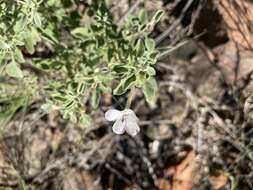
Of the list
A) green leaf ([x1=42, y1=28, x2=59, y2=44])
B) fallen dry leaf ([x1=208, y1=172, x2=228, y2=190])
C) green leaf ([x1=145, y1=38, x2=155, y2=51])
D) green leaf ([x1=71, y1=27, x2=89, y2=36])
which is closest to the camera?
green leaf ([x1=145, y1=38, x2=155, y2=51])

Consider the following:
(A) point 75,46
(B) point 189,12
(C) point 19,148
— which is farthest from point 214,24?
(C) point 19,148

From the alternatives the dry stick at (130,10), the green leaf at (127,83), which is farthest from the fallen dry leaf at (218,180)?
the green leaf at (127,83)

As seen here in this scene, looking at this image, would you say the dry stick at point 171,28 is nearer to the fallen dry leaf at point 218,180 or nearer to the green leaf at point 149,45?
the fallen dry leaf at point 218,180

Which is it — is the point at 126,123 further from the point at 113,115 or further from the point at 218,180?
the point at 218,180

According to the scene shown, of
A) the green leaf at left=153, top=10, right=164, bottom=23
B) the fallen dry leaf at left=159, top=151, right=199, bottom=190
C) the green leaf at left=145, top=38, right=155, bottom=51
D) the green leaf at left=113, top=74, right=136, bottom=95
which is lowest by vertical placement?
the fallen dry leaf at left=159, top=151, right=199, bottom=190

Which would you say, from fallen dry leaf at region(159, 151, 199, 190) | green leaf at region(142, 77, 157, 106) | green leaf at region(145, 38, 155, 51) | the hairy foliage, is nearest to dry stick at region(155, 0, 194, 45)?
the hairy foliage

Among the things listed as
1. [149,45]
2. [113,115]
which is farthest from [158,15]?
[113,115]

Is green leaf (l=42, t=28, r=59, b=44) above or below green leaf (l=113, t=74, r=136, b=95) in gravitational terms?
above

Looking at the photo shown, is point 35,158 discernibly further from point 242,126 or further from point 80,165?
point 242,126

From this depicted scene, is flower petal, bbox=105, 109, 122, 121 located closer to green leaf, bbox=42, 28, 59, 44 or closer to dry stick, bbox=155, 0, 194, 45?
green leaf, bbox=42, 28, 59, 44

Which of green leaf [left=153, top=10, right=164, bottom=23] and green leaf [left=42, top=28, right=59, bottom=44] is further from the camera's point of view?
green leaf [left=42, top=28, right=59, bottom=44]

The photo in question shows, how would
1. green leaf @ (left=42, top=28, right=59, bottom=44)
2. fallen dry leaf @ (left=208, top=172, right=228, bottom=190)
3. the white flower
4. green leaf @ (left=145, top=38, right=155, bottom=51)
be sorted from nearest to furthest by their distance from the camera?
1. the white flower
2. green leaf @ (left=145, top=38, right=155, bottom=51)
3. green leaf @ (left=42, top=28, right=59, bottom=44)
4. fallen dry leaf @ (left=208, top=172, right=228, bottom=190)
